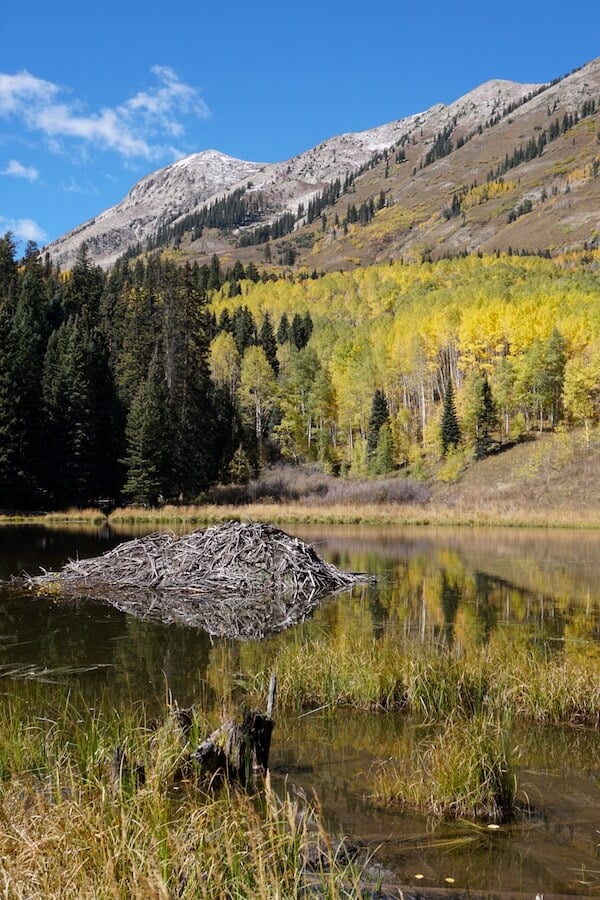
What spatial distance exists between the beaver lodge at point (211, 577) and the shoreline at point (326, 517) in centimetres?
2412

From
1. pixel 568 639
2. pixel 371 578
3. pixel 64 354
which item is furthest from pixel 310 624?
pixel 64 354

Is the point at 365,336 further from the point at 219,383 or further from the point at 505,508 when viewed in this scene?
the point at 505,508

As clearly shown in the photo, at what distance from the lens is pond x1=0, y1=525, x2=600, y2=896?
559cm

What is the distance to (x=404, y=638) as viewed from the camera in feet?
44.2

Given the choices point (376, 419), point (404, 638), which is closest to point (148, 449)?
point (376, 419)

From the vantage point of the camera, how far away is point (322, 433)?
290 feet

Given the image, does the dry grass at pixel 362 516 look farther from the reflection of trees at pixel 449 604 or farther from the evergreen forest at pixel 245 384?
the reflection of trees at pixel 449 604

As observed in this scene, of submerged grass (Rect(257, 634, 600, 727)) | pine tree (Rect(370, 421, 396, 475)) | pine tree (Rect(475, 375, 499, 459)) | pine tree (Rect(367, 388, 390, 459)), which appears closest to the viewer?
submerged grass (Rect(257, 634, 600, 727))

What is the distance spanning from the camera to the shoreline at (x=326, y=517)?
49.3 m

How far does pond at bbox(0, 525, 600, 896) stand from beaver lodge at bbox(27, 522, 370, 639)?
1020mm

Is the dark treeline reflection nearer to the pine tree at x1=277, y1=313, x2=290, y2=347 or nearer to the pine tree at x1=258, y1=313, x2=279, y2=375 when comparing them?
the pine tree at x1=258, y1=313, x2=279, y2=375

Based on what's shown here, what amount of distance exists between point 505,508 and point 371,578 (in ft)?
122

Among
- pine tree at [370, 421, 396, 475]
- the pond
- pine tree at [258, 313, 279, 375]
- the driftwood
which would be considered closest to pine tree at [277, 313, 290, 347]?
pine tree at [258, 313, 279, 375]

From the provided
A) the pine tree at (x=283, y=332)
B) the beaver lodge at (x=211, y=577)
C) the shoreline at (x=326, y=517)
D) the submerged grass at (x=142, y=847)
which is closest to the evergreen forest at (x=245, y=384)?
the pine tree at (x=283, y=332)
